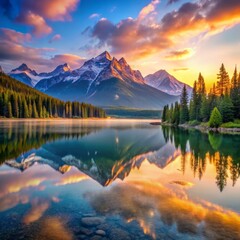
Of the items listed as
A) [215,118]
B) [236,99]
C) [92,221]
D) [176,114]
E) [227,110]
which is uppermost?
[236,99]

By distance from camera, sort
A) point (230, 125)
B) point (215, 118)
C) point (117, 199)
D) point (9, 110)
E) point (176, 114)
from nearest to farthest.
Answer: point (117, 199)
point (230, 125)
point (215, 118)
point (176, 114)
point (9, 110)

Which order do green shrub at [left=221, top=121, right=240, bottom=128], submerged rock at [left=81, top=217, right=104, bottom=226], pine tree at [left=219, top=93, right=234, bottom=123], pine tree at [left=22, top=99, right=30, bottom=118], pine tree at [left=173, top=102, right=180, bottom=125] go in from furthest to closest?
pine tree at [left=22, top=99, right=30, bottom=118]
pine tree at [left=173, top=102, right=180, bottom=125]
pine tree at [left=219, top=93, right=234, bottom=123]
green shrub at [left=221, top=121, right=240, bottom=128]
submerged rock at [left=81, top=217, right=104, bottom=226]

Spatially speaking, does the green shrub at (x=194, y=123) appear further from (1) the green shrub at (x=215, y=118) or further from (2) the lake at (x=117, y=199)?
(2) the lake at (x=117, y=199)

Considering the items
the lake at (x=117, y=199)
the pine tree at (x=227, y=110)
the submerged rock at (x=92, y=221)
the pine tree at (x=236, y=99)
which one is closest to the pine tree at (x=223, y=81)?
the pine tree at (x=236, y=99)

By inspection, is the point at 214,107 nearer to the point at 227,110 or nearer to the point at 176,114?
the point at 227,110

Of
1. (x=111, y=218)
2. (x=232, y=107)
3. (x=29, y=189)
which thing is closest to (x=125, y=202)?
(x=111, y=218)

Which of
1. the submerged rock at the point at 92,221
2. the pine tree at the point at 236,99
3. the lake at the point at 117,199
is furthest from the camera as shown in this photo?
the pine tree at the point at 236,99

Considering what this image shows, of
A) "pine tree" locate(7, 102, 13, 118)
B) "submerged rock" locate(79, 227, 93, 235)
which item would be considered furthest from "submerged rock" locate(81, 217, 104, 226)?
"pine tree" locate(7, 102, 13, 118)

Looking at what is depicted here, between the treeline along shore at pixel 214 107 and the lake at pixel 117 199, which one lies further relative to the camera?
the treeline along shore at pixel 214 107

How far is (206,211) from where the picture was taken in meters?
13.4

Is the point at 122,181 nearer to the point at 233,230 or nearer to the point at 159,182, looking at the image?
the point at 159,182

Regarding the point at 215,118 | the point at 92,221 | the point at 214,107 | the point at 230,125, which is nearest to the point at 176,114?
the point at 214,107

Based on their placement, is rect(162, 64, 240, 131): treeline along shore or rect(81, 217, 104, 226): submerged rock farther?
rect(162, 64, 240, 131): treeline along shore

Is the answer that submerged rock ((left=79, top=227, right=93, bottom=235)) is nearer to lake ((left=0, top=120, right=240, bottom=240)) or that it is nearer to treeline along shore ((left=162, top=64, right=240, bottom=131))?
lake ((left=0, top=120, right=240, bottom=240))
